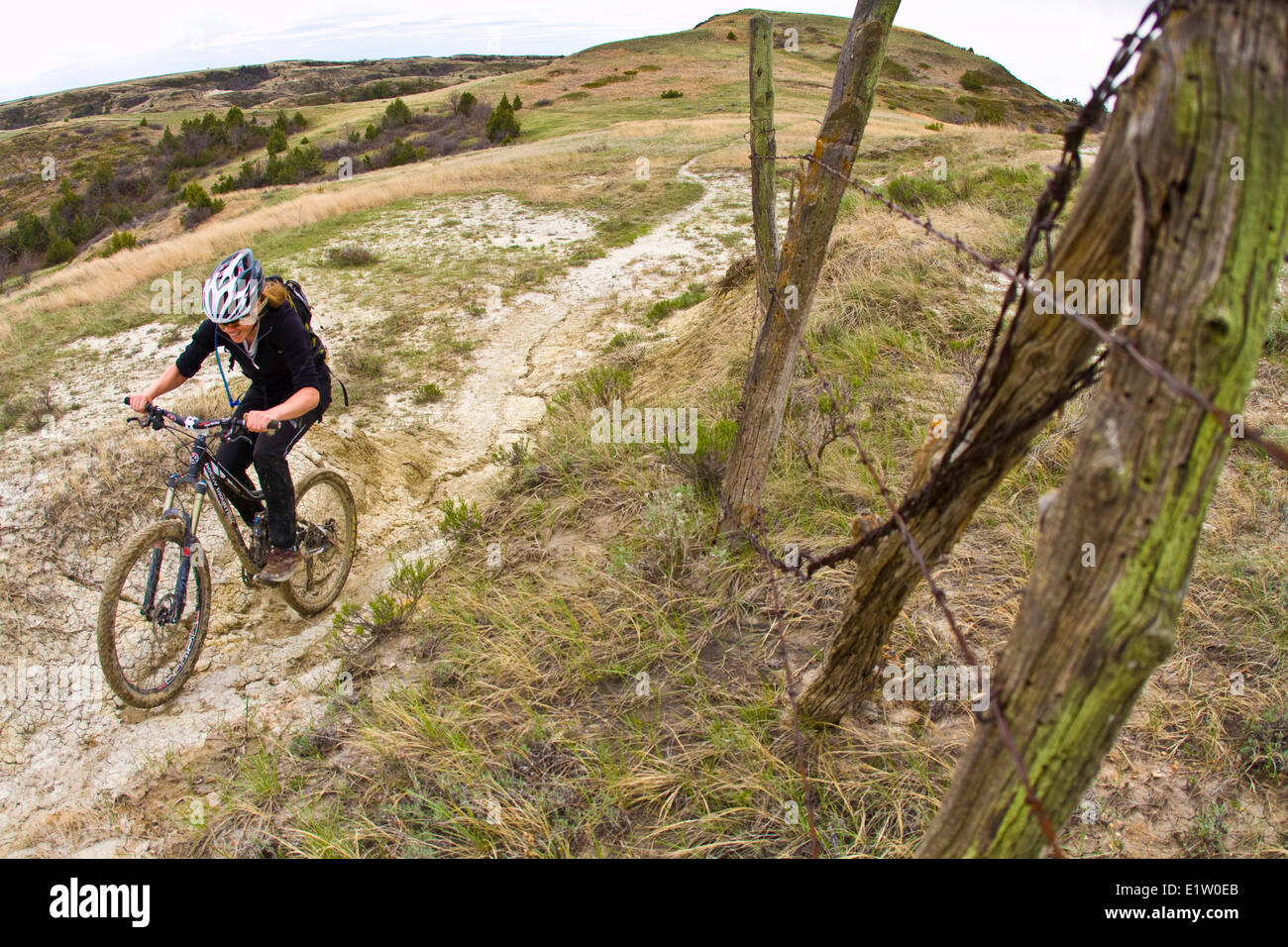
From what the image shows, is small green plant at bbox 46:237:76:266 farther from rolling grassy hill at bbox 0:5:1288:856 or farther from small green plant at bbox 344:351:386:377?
small green plant at bbox 344:351:386:377

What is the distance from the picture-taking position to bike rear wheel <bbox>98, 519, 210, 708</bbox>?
160 inches

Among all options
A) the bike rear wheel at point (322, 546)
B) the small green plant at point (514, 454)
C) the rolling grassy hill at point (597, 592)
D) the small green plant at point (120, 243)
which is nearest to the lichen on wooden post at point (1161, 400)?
the rolling grassy hill at point (597, 592)

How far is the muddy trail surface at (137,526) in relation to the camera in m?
4.08

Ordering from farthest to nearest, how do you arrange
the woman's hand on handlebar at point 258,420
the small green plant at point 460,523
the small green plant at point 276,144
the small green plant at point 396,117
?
1. the small green plant at point 396,117
2. the small green plant at point 276,144
3. the small green plant at point 460,523
4. the woman's hand on handlebar at point 258,420

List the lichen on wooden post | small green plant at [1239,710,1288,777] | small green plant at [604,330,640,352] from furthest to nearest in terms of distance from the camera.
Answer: small green plant at [604,330,640,352], small green plant at [1239,710,1288,777], the lichen on wooden post

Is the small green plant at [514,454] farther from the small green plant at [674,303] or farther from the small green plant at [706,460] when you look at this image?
the small green plant at [674,303]

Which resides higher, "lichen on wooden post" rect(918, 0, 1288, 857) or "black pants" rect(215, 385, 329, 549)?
"lichen on wooden post" rect(918, 0, 1288, 857)

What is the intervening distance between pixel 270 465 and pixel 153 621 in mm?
1175

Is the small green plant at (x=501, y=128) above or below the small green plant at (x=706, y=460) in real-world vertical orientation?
above

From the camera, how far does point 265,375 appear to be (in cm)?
454

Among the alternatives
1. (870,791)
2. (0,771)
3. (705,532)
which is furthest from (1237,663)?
(0,771)

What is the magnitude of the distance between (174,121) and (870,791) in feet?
257

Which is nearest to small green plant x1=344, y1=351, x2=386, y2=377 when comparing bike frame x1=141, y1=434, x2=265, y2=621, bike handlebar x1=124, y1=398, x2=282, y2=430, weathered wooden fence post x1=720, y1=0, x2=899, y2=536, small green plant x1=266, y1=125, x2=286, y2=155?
bike frame x1=141, y1=434, x2=265, y2=621

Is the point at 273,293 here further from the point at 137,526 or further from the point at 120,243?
the point at 120,243
